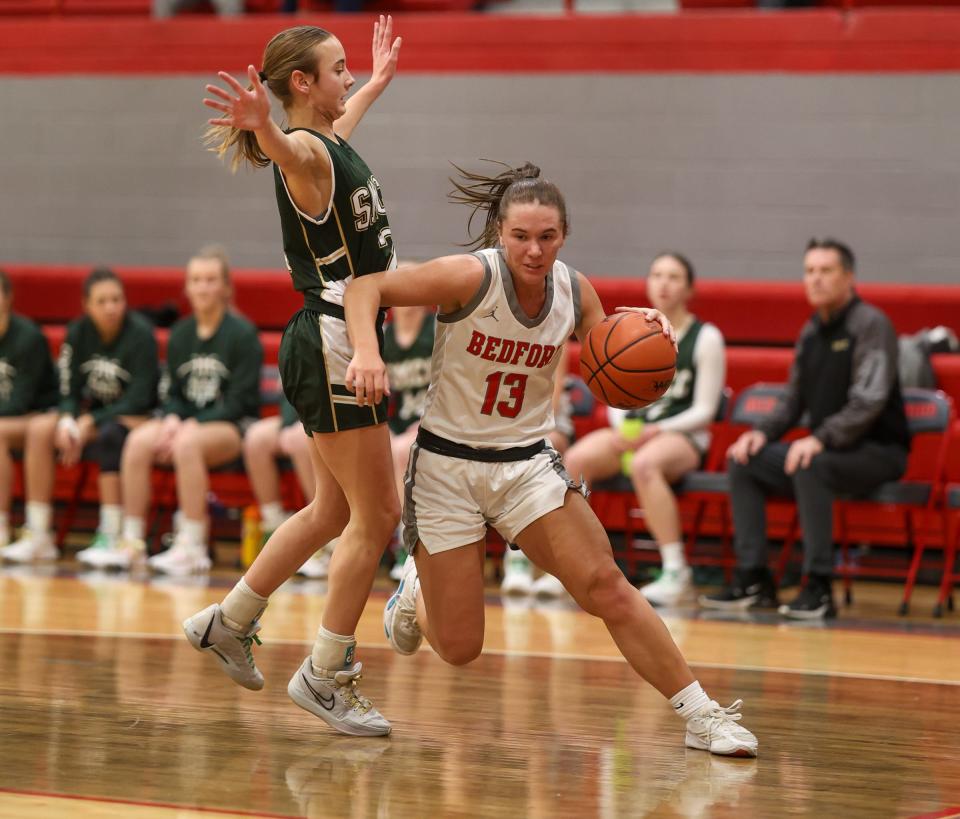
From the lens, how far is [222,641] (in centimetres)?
412

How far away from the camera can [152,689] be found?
4414 millimetres

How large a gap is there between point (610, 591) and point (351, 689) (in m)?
0.79

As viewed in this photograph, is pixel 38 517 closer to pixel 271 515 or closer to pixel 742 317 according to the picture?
pixel 271 515

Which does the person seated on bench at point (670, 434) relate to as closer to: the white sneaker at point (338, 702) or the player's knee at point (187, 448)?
the player's knee at point (187, 448)

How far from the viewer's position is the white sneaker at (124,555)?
7.43 metres

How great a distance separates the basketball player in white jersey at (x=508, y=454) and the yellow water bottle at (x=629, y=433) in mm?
2984

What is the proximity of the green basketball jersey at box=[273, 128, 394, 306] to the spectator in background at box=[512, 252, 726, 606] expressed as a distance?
316 centimetres

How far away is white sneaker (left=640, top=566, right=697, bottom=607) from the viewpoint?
665 cm

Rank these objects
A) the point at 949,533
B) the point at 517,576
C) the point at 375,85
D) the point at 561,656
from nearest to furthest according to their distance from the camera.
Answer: the point at 375,85 < the point at 561,656 < the point at 949,533 < the point at 517,576

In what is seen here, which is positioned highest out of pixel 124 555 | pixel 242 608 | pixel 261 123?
pixel 261 123

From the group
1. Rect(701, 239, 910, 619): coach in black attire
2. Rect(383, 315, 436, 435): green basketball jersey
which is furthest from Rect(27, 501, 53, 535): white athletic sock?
Rect(701, 239, 910, 619): coach in black attire

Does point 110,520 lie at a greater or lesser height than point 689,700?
greater

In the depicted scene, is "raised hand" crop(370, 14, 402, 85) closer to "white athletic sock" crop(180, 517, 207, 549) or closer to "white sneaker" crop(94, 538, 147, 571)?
"white athletic sock" crop(180, 517, 207, 549)

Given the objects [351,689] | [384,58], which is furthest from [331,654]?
[384,58]
